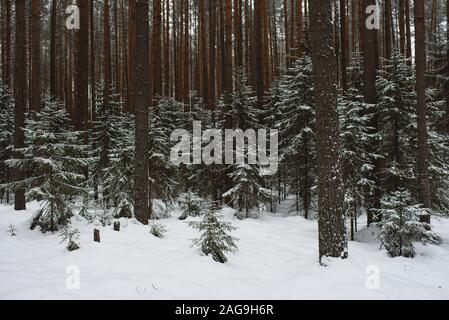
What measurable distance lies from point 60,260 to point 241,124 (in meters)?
9.84

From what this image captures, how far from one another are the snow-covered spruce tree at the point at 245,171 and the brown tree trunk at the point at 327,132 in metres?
6.98

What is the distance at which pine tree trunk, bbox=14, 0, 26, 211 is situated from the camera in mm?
11542

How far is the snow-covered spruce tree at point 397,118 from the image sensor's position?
12.0 m

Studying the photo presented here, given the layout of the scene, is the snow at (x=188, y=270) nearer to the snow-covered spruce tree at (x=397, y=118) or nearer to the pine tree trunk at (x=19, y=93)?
the pine tree trunk at (x=19, y=93)

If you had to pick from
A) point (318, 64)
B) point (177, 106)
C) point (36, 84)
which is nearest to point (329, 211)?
point (318, 64)

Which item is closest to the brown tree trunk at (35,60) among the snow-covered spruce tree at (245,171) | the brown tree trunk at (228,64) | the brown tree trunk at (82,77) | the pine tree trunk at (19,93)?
the pine tree trunk at (19,93)

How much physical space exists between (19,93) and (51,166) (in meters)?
4.38

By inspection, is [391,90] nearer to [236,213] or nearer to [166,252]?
[236,213]

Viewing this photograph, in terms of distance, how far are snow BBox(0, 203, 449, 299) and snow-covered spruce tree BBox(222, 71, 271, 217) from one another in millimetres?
3819

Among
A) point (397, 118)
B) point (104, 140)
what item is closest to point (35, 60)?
point (104, 140)

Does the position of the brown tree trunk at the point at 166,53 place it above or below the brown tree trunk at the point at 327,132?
above

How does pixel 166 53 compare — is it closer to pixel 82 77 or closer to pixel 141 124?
pixel 82 77

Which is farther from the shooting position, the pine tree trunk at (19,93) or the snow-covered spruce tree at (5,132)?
the snow-covered spruce tree at (5,132)

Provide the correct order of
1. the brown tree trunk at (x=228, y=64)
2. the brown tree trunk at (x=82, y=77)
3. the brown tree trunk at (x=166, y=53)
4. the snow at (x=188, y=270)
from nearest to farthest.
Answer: the snow at (x=188, y=270), the brown tree trunk at (x=82, y=77), the brown tree trunk at (x=228, y=64), the brown tree trunk at (x=166, y=53)
